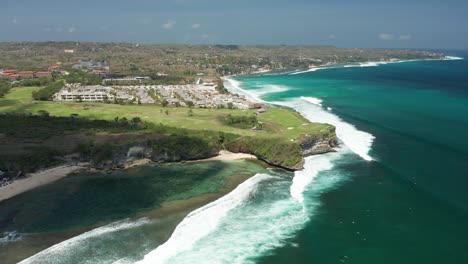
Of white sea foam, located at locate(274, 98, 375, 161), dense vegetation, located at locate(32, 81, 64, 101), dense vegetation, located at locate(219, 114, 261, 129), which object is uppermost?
dense vegetation, located at locate(32, 81, 64, 101)

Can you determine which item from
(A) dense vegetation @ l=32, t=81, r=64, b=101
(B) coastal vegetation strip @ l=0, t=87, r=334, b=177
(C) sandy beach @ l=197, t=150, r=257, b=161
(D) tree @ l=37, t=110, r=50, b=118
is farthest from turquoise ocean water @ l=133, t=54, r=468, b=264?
(A) dense vegetation @ l=32, t=81, r=64, b=101

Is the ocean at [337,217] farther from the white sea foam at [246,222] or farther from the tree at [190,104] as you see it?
the tree at [190,104]

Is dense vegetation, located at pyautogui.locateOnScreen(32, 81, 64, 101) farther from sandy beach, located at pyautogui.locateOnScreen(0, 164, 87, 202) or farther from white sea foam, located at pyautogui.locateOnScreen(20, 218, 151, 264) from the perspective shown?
white sea foam, located at pyautogui.locateOnScreen(20, 218, 151, 264)

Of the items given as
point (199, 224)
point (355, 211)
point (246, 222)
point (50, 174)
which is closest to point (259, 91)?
point (50, 174)

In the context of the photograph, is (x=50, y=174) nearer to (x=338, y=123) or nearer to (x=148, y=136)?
(x=148, y=136)

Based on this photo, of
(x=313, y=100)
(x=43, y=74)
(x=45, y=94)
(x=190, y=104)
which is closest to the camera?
(x=190, y=104)
